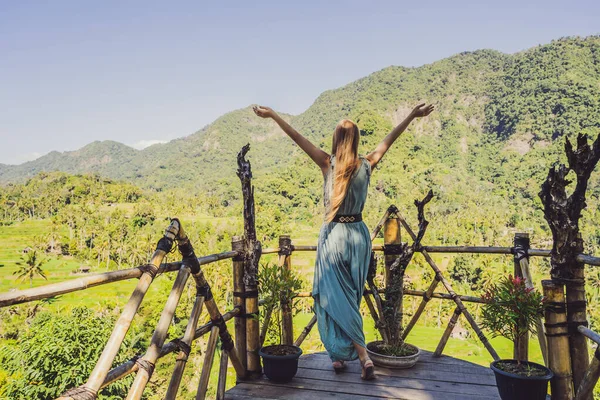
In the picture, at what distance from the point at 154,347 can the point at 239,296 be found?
1.29 meters

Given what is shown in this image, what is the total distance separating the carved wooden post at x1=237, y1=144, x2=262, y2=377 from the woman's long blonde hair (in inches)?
25.5

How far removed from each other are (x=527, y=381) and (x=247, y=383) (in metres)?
1.92

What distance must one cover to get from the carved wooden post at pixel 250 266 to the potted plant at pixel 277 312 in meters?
0.08

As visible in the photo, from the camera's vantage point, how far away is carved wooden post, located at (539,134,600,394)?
2.51 metres

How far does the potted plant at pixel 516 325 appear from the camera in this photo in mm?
2566

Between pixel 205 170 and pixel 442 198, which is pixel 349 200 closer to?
pixel 442 198

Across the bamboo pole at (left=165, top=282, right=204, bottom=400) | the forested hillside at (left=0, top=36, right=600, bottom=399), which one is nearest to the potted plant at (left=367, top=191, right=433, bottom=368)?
the forested hillside at (left=0, top=36, right=600, bottom=399)

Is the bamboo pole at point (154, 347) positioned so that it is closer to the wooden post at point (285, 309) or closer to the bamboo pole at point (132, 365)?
the bamboo pole at point (132, 365)

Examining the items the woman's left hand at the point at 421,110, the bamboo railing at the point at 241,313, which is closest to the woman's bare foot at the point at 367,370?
the bamboo railing at the point at 241,313

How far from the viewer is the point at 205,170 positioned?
181875 mm

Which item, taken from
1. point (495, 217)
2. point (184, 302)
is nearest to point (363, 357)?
point (184, 302)

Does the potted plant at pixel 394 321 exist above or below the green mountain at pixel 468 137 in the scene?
below

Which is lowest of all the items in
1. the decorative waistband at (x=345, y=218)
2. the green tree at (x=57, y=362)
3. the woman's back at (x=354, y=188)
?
the green tree at (x=57, y=362)

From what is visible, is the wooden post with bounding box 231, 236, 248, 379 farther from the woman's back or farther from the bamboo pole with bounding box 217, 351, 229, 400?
the woman's back
